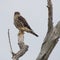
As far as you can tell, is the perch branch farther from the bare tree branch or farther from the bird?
the bare tree branch

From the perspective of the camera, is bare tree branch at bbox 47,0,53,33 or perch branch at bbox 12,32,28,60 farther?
bare tree branch at bbox 47,0,53,33

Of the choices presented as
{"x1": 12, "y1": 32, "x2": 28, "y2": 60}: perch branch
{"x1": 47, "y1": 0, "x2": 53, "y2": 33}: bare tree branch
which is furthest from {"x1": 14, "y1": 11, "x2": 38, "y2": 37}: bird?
{"x1": 12, "y1": 32, "x2": 28, "y2": 60}: perch branch

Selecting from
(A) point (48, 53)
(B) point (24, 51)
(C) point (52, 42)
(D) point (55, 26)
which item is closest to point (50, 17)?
(D) point (55, 26)

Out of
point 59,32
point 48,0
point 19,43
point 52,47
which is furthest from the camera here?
point 48,0

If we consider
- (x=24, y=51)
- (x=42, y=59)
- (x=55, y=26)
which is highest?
(x=55, y=26)

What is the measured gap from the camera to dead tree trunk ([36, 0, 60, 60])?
391 centimetres

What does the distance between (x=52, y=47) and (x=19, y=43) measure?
70 centimetres

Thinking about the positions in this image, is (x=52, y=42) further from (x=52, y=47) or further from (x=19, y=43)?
(x=19, y=43)

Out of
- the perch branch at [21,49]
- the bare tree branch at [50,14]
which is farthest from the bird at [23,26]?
the perch branch at [21,49]

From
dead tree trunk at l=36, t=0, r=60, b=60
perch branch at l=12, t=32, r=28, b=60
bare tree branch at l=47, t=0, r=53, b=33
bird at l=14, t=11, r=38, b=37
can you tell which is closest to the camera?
perch branch at l=12, t=32, r=28, b=60

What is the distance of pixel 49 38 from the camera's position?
4.27 metres

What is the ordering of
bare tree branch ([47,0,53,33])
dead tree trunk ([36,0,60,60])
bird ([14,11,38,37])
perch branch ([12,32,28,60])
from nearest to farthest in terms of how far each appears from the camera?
perch branch ([12,32,28,60]) → dead tree trunk ([36,0,60,60]) → bare tree branch ([47,0,53,33]) → bird ([14,11,38,37])

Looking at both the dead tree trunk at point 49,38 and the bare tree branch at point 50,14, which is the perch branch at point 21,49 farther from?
the bare tree branch at point 50,14

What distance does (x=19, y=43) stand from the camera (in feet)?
12.2
